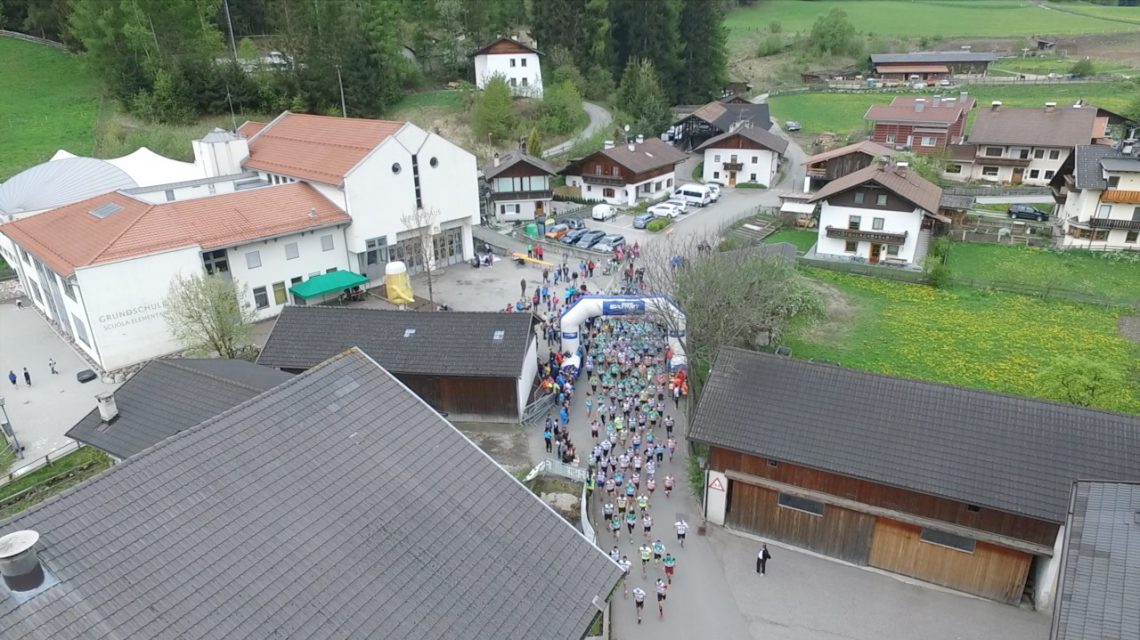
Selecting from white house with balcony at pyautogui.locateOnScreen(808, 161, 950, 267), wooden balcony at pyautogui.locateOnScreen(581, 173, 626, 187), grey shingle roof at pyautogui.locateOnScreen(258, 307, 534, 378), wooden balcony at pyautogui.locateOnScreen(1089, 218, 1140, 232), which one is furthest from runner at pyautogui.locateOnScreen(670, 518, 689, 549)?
wooden balcony at pyautogui.locateOnScreen(1089, 218, 1140, 232)

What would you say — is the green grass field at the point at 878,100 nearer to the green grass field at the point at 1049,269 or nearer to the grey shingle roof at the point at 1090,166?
the grey shingle roof at the point at 1090,166

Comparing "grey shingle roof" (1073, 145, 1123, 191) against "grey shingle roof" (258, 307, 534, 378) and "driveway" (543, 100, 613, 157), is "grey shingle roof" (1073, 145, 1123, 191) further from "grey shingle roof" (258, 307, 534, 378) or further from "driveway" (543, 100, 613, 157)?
"driveway" (543, 100, 613, 157)

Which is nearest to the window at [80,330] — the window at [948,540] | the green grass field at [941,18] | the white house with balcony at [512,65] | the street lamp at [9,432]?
the street lamp at [9,432]

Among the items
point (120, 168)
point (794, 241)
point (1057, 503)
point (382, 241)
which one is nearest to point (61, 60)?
point (120, 168)

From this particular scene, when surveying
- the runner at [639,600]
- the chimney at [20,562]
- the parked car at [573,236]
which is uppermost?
the chimney at [20,562]

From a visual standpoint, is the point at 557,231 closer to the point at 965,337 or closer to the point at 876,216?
the point at 876,216

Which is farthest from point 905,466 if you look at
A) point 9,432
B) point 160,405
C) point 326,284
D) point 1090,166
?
point 1090,166

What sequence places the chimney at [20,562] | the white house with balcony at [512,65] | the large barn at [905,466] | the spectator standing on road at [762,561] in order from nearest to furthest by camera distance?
the chimney at [20,562] → the large barn at [905,466] → the spectator standing on road at [762,561] → the white house with balcony at [512,65]
